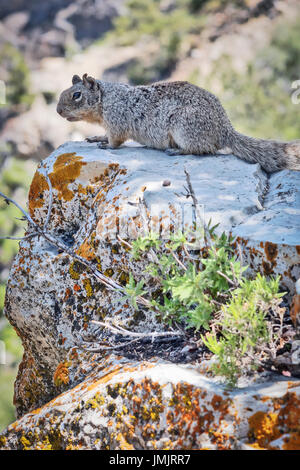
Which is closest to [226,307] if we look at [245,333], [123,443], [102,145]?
[245,333]

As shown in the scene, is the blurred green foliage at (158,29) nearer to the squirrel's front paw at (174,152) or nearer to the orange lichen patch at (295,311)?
the squirrel's front paw at (174,152)

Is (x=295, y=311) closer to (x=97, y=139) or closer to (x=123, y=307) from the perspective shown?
(x=123, y=307)

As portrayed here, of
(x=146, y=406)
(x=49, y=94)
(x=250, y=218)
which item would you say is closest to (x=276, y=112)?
(x=49, y=94)

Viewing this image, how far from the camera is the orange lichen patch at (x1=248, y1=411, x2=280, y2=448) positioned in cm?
230

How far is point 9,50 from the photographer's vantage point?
22.8 metres

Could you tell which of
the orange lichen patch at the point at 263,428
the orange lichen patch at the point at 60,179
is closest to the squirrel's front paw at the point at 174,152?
the orange lichen patch at the point at 60,179

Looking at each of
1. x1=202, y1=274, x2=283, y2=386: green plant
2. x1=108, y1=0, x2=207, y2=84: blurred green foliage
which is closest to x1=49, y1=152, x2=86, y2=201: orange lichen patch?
x1=202, y1=274, x2=283, y2=386: green plant

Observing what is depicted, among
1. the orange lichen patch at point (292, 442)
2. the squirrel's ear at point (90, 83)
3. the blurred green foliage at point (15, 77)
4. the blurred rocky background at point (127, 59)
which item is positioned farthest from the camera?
the blurred green foliage at point (15, 77)

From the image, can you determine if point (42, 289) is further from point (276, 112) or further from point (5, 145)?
point (5, 145)

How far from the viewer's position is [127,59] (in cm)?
2158

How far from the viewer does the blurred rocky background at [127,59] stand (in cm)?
1612

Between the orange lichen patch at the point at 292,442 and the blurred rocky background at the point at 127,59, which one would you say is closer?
the orange lichen patch at the point at 292,442

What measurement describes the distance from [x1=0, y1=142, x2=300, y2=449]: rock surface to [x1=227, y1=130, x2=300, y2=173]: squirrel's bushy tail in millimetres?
160

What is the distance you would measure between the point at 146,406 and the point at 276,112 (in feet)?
47.1
